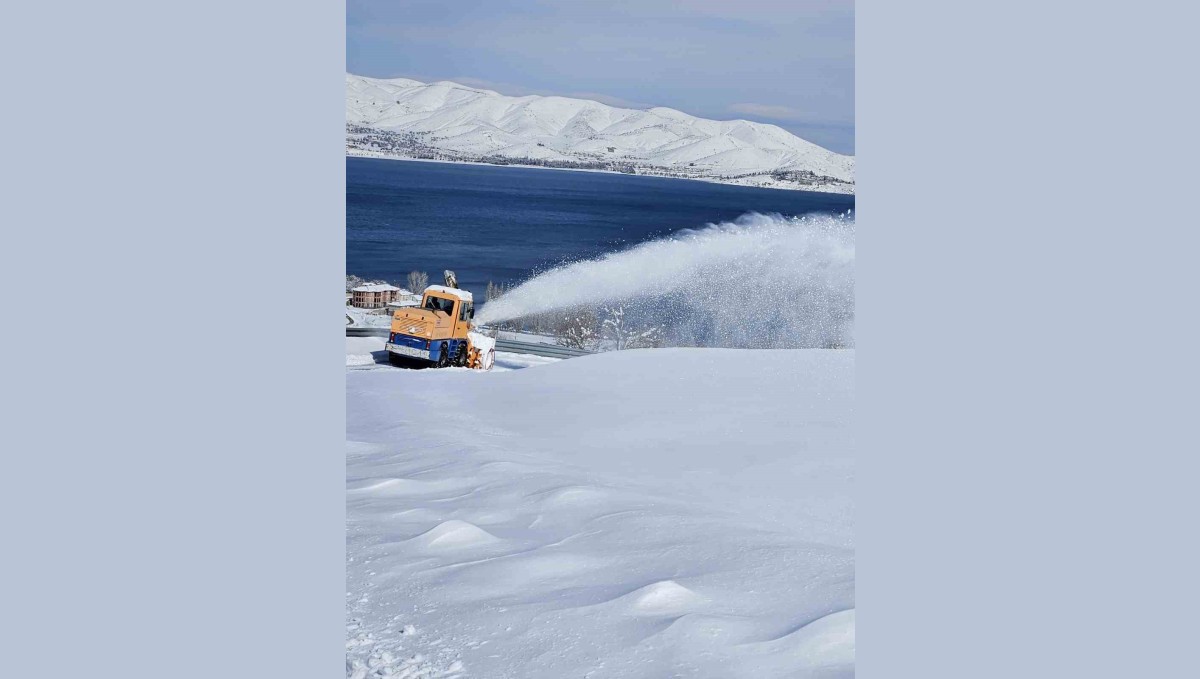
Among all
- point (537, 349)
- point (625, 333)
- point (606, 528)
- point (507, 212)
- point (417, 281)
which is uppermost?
point (507, 212)

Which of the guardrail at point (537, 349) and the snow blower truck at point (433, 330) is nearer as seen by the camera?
the snow blower truck at point (433, 330)

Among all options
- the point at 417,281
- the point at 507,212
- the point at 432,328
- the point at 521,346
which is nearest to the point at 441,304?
the point at 432,328

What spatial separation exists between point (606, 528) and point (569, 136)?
6.88 meters

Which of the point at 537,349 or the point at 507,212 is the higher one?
the point at 507,212

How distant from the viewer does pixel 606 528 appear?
3.21 meters

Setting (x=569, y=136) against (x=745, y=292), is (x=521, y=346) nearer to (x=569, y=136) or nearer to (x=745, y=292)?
(x=569, y=136)

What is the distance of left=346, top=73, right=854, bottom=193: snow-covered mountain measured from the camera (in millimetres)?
8516

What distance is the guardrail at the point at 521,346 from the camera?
812cm

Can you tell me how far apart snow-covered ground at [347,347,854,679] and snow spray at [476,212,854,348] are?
4272mm

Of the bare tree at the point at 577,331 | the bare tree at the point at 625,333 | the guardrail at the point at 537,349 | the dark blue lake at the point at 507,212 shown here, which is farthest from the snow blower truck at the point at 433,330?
the dark blue lake at the point at 507,212

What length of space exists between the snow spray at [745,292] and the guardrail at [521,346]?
0.99 m

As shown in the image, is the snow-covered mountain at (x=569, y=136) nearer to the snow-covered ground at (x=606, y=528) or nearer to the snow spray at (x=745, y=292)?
the snow spray at (x=745, y=292)

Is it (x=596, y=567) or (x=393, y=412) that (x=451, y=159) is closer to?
(x=393, y=412)

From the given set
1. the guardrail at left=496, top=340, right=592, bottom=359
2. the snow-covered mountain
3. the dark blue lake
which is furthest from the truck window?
the dark blue lake
